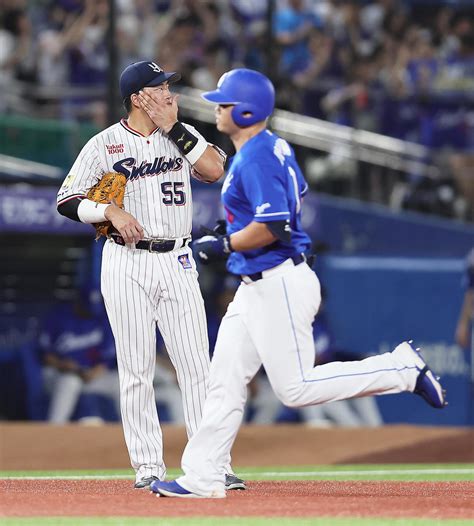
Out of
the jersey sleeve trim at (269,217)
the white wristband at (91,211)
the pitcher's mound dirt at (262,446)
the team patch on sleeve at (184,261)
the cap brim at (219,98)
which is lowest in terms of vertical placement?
the pitcher's mound dirt at (262,446)

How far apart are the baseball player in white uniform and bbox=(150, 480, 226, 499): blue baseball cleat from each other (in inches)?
21.8

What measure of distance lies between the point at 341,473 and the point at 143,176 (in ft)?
9.82

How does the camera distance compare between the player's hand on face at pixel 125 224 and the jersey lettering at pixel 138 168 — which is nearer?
the player's hand on face at pixel 125 224

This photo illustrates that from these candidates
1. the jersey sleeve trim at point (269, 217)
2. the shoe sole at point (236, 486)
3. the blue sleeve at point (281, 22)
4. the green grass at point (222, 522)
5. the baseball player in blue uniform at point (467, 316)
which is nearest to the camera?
the green grass at point (222, 522)

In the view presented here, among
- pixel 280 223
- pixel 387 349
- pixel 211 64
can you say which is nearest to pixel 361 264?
pixel 387 349

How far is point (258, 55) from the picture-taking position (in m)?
13.5

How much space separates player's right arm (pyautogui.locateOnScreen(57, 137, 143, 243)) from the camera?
5.85 metres

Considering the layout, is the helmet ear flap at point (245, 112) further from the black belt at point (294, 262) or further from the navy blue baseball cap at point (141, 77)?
the navy blue baseball cap at point (141, 77)

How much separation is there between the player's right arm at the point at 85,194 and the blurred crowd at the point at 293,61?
5553 millimetres

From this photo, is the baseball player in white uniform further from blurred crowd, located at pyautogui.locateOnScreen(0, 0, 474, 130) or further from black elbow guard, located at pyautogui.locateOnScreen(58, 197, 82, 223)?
blurred crowd, located at pyautogui.locateOnScreen(0, 0, 474, 130)

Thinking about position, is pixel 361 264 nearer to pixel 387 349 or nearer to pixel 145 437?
pixel 387 349

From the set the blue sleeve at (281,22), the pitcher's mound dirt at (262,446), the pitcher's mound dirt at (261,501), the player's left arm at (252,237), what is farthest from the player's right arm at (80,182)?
the blue sleeve at (281,22)

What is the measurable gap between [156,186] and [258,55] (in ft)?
25.2

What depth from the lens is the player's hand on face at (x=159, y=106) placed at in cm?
593
